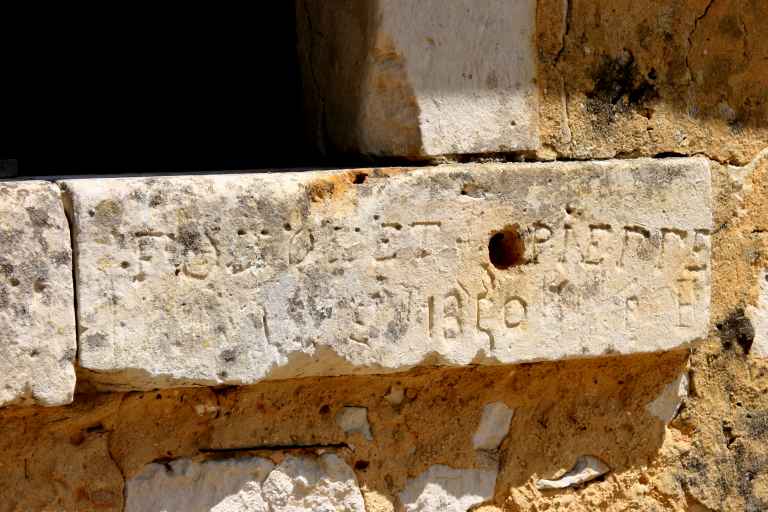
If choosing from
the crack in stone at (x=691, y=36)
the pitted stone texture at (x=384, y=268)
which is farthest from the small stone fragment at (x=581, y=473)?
the crack in stone at (x=691, y=36)

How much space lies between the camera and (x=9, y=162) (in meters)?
2.44

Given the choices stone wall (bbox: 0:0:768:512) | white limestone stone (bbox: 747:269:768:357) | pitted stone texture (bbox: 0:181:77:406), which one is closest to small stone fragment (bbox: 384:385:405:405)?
stone wall (bbox: 0:0:768:512)

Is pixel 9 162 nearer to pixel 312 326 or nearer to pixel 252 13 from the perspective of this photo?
pixel 252 13

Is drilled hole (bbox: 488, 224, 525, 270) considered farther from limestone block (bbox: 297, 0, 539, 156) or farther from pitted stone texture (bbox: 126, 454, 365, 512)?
pitted stone texture (bbox: 126, 454, 365, 512)

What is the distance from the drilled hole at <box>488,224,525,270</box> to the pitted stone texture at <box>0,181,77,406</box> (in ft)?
2.61

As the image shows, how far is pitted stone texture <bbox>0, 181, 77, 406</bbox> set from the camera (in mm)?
1772

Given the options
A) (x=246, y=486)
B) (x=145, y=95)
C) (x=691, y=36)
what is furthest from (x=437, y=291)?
(x=145, y=95)

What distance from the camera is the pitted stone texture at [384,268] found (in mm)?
1849

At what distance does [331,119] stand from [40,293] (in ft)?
2.50

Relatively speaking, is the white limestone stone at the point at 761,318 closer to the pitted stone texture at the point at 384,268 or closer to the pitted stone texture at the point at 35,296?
the pitted stone texture at the point at 384,268

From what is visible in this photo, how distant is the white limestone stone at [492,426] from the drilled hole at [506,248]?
0.31 metres

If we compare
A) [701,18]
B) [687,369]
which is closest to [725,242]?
[687,369]

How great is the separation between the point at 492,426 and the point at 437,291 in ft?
1.18

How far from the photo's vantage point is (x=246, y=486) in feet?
6.67
